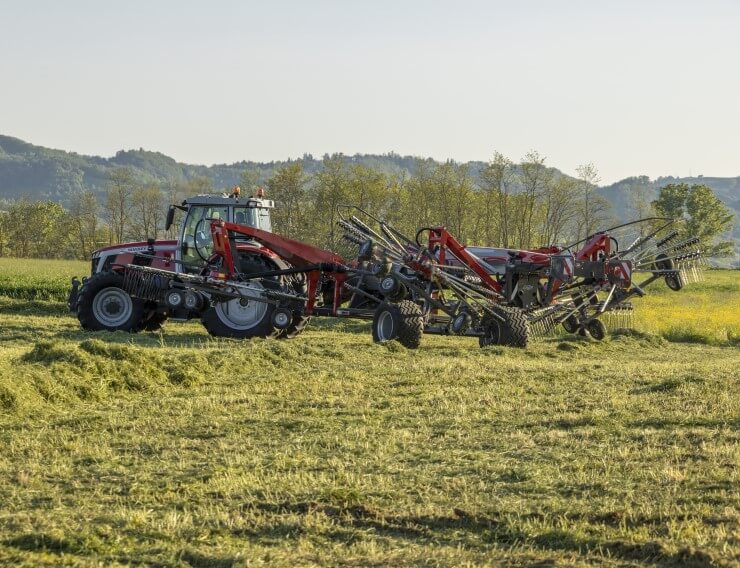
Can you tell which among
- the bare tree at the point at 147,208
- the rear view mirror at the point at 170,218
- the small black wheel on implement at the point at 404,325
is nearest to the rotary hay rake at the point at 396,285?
the small black wheel on implement at the point at 404,325

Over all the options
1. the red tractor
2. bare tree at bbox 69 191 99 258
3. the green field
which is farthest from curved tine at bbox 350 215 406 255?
bare tree at bbox 69 191 99 258

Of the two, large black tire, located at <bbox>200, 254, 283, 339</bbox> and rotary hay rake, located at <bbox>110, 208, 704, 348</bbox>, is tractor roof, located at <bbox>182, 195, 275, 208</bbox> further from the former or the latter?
large black tire, located at <bbox>200, 254, 283, 339</bbox>

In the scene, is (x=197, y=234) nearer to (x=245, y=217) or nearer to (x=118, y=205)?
(x=245, y=217)

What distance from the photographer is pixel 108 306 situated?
765 inches

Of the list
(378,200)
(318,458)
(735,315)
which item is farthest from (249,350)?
(378,200)

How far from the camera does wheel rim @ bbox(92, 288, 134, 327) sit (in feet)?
63.6

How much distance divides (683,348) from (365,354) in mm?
8539

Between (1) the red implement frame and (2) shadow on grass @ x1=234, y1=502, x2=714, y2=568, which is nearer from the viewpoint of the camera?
(2) shadow on grass @ x1=234, y1=502, x2=714, y2=568

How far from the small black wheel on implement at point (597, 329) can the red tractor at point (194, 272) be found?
18.7ft

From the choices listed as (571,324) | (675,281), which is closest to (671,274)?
(675,281)

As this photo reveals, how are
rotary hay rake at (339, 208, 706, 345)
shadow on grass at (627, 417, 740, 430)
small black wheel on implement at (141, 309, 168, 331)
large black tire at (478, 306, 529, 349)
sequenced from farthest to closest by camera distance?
small black wheel on implement at (141, 309, 168, 331) → rotary hay rake at (339, 208, 706, 345) → large black tire at (478, 306, 529, 349) → shadow on grass at (627, 417, 740, 430)

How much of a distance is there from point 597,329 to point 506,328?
3.86 metres

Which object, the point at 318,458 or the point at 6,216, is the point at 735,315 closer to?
the point at 318,458

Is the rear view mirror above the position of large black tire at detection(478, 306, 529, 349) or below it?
above
